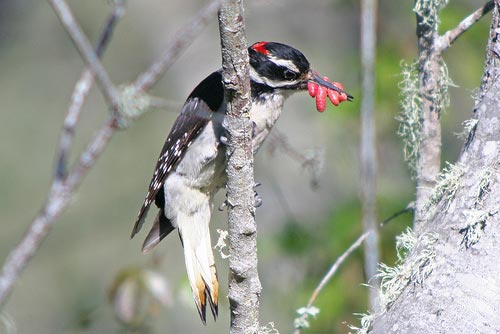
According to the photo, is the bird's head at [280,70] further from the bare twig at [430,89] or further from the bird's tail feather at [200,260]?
the bird's tail feather at [200,260]

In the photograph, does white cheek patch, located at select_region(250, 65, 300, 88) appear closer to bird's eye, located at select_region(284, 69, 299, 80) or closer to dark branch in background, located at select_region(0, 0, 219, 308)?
bird's eye, located at select_region(284, 69, 299, 80)

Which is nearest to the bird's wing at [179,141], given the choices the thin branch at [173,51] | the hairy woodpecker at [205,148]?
the hairy woodpecker at [205,148]

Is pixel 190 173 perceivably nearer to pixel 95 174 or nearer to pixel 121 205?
pixel 121 205

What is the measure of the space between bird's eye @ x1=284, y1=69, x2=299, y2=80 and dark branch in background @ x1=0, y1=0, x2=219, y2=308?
4.75ft

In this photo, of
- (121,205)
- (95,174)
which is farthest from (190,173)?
(95,174)

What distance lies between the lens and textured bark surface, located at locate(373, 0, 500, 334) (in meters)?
1.91

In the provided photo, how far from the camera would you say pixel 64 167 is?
5.31 feet

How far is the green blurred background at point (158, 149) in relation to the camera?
395 cm

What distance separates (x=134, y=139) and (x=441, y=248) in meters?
6.58

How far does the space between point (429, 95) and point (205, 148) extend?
1009 mm

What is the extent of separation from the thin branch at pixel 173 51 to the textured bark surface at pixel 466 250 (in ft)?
2.90

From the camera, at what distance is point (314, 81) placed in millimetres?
2998

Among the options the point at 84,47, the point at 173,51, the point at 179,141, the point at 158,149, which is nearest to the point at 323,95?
the point at 179,141

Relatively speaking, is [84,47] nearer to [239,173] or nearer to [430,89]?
[239,173]
